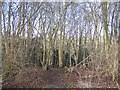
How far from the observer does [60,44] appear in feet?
14.7

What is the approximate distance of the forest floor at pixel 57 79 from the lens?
12.9 ft

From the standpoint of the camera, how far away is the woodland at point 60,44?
3.89 meters

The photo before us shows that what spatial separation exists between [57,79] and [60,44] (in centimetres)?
76

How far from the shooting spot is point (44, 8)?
4324mm

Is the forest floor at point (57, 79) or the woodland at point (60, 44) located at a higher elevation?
the woodland at point (60, 44)

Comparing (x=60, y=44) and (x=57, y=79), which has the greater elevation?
(x=60, y=44)

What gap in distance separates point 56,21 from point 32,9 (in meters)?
0.55

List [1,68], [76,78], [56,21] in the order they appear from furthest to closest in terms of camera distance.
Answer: [56,21], [76,78], [1,68]

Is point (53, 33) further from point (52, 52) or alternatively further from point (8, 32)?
point (8, 32)

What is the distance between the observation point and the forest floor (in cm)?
393

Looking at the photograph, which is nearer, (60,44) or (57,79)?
(57,79)

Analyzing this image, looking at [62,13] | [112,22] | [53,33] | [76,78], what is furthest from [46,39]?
[112,22]

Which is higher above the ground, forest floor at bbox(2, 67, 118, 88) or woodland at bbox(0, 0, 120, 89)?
woodland at bbox(0, 0, 120, 89)

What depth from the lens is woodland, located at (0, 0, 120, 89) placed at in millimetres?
3895
